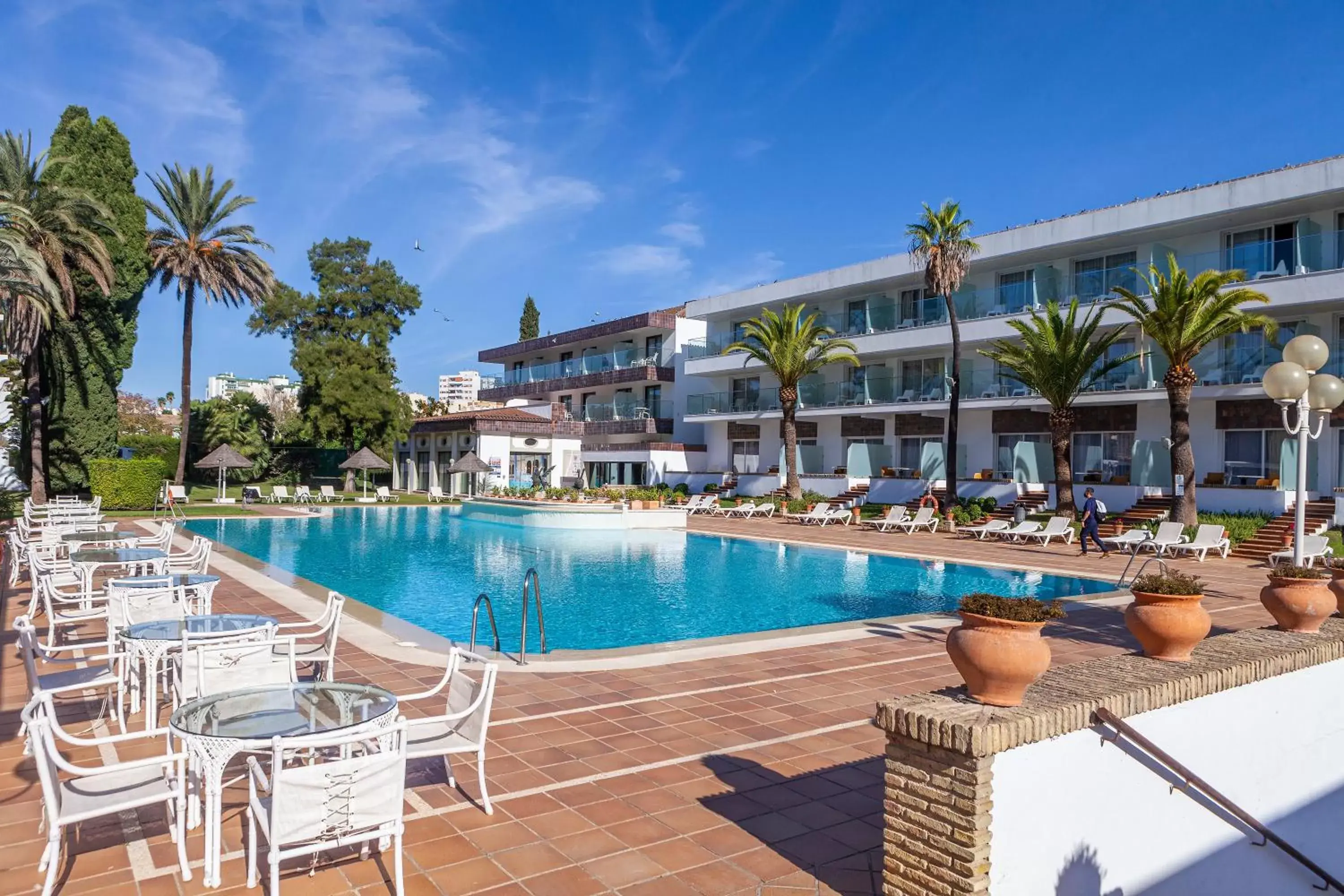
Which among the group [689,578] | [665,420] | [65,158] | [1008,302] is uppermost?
[65,158]

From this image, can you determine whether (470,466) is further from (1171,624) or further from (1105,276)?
(1171,624)

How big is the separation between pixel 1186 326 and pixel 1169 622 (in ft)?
63.4

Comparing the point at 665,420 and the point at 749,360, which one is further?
the point at 665,420

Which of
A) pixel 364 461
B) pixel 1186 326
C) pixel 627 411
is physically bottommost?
pixel 364 461

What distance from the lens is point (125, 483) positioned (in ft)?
95.6

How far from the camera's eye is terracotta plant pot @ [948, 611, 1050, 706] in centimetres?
383

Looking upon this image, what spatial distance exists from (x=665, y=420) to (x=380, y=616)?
32.5m

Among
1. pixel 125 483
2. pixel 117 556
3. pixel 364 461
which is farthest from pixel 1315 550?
pixel 125 483

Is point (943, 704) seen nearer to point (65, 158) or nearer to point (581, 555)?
point (581, 555)

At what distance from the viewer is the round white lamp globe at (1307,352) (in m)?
8.66

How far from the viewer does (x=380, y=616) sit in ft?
34.6

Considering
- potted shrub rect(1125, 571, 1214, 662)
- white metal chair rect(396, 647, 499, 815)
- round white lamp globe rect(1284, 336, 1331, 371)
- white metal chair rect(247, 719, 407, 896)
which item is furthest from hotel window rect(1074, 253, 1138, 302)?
white metal chair rect(247, 719, 407, 896)

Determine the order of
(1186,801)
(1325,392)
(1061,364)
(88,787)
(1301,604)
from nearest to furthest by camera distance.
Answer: (88,787) → (1186,801) → (1301,604) → (1325,392) → (1061,364)

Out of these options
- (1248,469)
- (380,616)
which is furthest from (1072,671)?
(1248,469)
